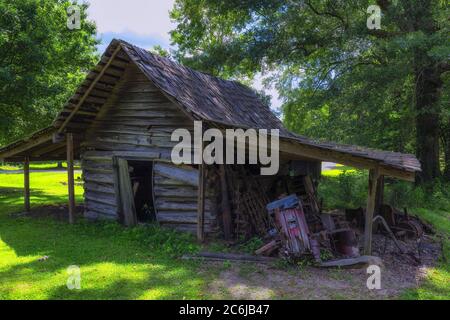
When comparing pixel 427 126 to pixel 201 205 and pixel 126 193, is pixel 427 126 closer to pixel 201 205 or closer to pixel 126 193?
pixel 201 205

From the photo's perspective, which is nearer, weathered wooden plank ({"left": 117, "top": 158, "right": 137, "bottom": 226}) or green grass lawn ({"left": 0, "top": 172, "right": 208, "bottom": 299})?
green grass lawn ({"left": 0, "top": 172, "right": 208, "bottom": 299})

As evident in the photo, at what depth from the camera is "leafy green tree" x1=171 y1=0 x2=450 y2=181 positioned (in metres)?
15.4

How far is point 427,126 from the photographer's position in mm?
18547

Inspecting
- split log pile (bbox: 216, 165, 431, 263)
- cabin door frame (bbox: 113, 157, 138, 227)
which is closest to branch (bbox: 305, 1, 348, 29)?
split log pile (bbox: 216, 165, 431, 263)

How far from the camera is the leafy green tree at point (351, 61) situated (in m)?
15.4

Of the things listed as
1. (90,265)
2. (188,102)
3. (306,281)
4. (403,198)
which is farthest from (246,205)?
(403,198)

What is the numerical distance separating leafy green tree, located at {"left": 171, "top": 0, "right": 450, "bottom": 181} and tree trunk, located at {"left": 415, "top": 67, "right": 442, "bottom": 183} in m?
0.04

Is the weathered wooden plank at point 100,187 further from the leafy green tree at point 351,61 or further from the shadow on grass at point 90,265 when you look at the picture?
the leafy green tree at point 351,61

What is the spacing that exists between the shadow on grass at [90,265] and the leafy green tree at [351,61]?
35.0 ft

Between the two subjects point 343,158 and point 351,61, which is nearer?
point 343,158

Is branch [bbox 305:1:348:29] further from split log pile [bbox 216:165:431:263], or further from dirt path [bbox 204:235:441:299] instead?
dirt path [bbox 204:235:441:299]

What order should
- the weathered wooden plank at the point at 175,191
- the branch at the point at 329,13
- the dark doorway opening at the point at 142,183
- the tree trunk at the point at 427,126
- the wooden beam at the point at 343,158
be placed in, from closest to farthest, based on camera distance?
the wooden beam at the point at 343,158
the weathered wooden plank at the point at 175,191
the dark doorway opening at the point at 142,183
the tree trunk at the point at 427,126
the branch at the point at 329,13

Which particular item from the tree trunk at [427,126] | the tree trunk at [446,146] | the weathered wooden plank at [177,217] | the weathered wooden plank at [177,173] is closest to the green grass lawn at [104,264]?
the weathered wooden plank at [177,217]

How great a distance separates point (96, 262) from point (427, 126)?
16580 mm
